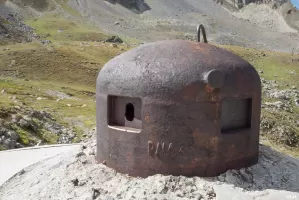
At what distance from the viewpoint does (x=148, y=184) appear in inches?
249

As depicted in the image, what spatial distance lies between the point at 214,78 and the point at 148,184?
2.06 meters

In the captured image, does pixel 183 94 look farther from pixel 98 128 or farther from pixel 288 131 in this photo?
pixel 288 131

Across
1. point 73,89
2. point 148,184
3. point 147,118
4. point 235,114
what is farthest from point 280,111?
point 148,184

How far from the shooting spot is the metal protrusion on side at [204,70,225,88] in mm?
6289

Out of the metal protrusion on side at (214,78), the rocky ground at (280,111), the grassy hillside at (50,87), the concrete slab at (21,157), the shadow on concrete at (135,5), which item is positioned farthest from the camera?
the shadow on concrete at (135,5)

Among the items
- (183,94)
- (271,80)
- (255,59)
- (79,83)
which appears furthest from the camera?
(255,59)

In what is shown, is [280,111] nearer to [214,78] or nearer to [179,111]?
[214,78]

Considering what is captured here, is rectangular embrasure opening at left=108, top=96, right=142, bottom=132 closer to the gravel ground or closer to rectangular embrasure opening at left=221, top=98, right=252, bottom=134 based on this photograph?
the gravel ground

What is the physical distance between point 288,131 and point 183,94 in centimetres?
1418

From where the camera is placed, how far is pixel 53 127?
16047 mm

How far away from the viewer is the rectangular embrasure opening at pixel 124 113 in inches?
264

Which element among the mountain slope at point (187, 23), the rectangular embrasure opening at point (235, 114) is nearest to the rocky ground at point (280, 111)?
the rectangular embrasure opening at point (235, 114)

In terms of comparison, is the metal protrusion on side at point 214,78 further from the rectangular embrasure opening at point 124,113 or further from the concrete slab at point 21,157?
the concrete slab at point 21,157

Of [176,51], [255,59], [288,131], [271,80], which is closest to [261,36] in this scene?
[255,59]
